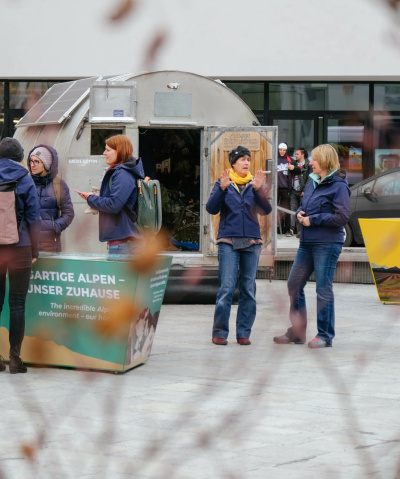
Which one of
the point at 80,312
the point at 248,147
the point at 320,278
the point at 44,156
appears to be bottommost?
the point at 80,312

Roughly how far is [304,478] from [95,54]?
1722 centimetres

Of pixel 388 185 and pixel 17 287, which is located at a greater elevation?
pixel 388 185

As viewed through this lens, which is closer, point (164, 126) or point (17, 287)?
point (17, 287)

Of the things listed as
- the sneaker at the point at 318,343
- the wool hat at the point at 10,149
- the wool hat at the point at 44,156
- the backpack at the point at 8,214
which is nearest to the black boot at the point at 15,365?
the backpack at the point at 8,214

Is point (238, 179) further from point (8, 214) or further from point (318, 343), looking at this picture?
point (8, 214)

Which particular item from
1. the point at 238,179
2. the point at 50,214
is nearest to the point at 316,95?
the point at 238,179

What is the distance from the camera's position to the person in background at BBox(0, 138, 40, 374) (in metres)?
6.92

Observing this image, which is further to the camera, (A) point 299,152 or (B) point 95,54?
(B) point 95,54

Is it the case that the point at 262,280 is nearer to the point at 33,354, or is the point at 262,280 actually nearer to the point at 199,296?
the point at 199,296

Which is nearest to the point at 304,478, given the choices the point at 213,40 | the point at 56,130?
the point at 56,130

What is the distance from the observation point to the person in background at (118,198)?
7.64 metres

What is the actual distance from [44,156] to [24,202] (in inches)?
47.8

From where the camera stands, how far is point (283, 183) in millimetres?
19500

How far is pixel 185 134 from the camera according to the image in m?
13.2
